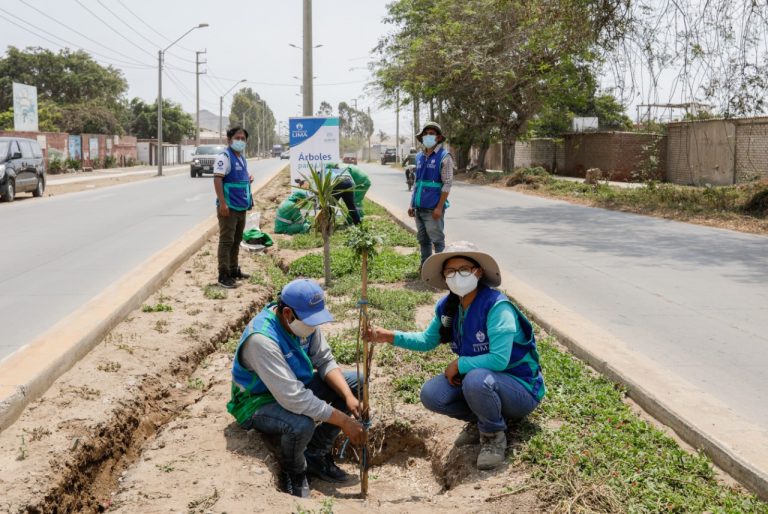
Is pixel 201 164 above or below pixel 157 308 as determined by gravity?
above

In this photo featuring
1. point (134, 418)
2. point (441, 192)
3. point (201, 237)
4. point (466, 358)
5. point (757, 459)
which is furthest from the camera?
point (201, 237)

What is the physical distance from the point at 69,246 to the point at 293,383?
9.47m

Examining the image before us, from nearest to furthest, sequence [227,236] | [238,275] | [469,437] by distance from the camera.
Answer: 1. [469,437]
2. [227,236]
3. [238,275]

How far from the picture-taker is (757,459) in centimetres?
370

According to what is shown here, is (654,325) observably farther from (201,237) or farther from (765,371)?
(201,237)

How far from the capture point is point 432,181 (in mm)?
8344

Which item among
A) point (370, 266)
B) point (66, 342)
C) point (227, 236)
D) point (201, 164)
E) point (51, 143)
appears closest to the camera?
point (66, 342)

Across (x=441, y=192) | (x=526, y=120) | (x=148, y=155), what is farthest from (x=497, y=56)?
(x=148, y=155)

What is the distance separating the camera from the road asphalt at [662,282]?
583 cm

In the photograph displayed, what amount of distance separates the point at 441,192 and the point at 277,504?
5.13 meters

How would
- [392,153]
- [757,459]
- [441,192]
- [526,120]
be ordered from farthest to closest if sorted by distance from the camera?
[392,153] < [526,120] < [441,192] < [757,459]

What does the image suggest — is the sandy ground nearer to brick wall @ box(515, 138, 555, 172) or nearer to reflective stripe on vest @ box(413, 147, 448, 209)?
reflective stripe on vest @ box(413, 147, 448, 209)

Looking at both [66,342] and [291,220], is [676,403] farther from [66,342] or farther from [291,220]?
[291,220]

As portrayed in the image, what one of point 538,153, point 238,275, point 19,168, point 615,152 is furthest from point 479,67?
point 238,275
